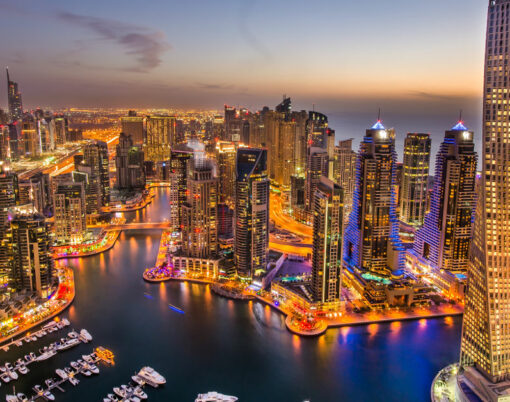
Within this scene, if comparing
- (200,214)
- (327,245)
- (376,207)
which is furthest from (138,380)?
(376,207)

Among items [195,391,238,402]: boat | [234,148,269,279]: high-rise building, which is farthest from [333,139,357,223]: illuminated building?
[195,391,238,402]: boat

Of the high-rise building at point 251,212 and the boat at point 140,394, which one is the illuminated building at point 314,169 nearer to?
the high-rise building at point 251,212

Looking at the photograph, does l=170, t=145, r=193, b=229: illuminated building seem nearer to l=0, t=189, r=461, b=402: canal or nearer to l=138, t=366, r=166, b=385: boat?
l=0, t=189, r=461, b=402: canal

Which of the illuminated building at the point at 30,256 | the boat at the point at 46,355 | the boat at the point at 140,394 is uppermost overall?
the illuminated building at the point at 30,256

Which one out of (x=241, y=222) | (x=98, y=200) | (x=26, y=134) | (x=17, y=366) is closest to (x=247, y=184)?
(x=241, y=222)

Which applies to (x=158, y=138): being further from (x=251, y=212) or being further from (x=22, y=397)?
(x=22, y=397)

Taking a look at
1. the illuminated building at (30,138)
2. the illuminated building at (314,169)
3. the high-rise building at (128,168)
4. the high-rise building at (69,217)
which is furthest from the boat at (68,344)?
the illuminated building at (30,138)
